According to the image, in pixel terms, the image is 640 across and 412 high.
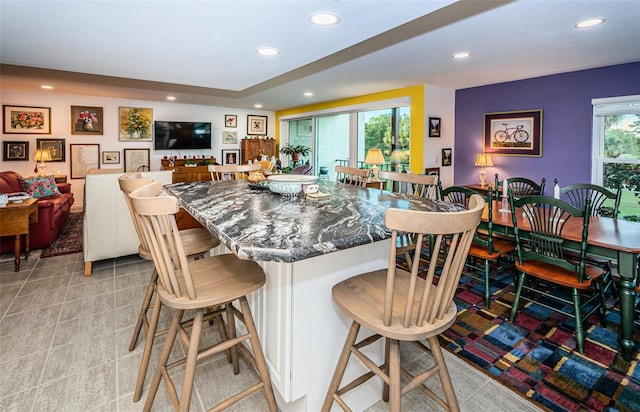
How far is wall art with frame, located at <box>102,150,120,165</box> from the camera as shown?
707 cm

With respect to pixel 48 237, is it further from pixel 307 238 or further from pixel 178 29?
pixel 307 238

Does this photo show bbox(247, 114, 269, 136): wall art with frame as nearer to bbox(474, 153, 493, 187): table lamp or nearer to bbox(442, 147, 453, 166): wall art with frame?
bbox(442, 147, 453, 166): wall art with frame

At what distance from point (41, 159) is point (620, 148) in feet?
28.9

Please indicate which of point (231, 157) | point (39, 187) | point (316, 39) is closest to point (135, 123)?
point (231, 157)

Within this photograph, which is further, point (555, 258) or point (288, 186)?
point (555, 258)

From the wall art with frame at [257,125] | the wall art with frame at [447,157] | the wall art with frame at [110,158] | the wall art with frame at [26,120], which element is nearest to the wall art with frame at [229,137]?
the wall art with frame at [257,125]

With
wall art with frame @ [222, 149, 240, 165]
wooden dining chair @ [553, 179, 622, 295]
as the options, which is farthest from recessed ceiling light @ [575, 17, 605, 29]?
wall art with frame @ [222, 149, 240, 165]

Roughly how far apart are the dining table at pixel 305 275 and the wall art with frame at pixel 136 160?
6.63 metres

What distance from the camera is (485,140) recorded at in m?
5.25

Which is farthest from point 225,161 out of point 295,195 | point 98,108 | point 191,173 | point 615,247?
point 615,247

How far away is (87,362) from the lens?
77.8 inches

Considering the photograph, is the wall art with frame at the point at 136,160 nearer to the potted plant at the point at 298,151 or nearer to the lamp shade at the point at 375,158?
the potted plant at the point at 298,151

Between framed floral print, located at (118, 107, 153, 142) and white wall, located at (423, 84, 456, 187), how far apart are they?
5938 millimetres

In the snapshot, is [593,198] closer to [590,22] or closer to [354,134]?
[590,22]
